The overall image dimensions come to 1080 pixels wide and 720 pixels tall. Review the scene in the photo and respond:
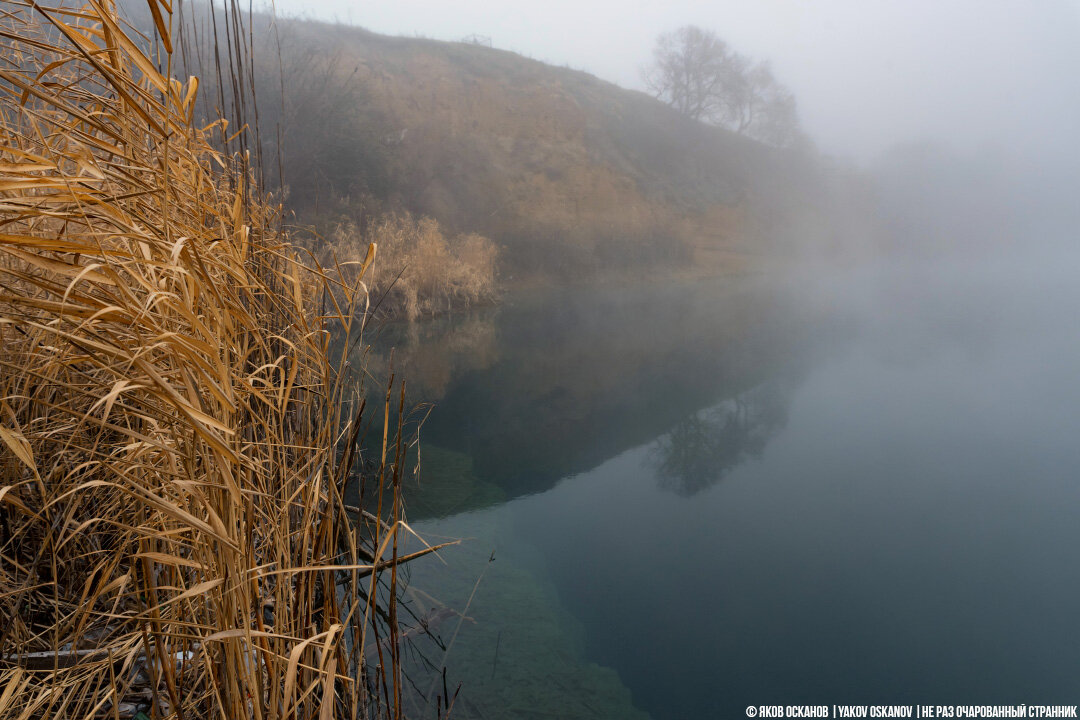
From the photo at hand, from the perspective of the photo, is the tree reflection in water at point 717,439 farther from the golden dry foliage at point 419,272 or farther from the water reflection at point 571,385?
the golden dry foliage at point 419,272

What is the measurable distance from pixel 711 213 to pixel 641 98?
7.51m

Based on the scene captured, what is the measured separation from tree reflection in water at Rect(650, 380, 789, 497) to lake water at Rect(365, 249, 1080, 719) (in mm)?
20

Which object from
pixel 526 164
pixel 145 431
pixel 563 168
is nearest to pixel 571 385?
pixel 145 431

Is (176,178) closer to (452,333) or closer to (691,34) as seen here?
(452,333)

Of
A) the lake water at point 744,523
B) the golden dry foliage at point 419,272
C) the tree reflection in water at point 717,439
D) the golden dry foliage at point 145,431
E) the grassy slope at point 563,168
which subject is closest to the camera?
the golden dry foliage at point 145,431

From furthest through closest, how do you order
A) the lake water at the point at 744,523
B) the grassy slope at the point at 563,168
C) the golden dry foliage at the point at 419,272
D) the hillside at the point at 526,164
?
the grassy slope at the point at 563,168, the hillside at the point at 526,164, the golden dry foliage at the point at 419,272, the lake water at the point at 744,523

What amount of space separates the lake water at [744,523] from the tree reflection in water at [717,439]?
0.07 feet

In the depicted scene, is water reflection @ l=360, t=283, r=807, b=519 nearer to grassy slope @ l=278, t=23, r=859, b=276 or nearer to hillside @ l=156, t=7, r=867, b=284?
hillside @ l=156, t=7, r=867, b=284

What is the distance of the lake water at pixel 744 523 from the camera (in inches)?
73.5

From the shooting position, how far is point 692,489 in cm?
329

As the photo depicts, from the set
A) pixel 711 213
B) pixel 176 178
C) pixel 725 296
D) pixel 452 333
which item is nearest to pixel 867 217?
pixel 711 213

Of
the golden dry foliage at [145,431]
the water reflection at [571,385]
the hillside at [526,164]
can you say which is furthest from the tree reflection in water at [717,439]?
the hillside at [526,164]

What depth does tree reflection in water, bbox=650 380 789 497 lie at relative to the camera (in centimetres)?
349

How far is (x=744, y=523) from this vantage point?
2.88 m
